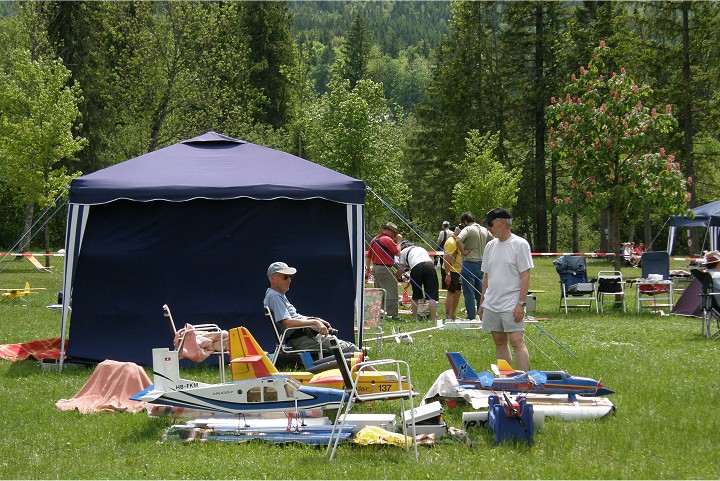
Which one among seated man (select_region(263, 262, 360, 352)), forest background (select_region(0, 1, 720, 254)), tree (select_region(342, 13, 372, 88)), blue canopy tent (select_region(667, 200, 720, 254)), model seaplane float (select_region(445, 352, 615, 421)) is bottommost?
model seaplane float (select_region(445, 352, 615, 421))

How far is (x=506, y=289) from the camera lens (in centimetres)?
789

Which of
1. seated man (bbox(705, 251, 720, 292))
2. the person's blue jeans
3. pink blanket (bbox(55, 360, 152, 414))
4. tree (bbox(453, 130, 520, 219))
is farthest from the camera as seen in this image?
tree (bbox(453, 130, 520, 219))

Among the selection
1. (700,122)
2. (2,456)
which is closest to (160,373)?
(2,456)

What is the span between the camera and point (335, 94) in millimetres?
33469

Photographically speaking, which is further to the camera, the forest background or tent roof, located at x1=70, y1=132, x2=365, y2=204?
the forest background

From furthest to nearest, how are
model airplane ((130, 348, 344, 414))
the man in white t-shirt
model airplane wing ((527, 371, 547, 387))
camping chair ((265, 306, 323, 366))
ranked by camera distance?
camping chair ((265, 306, 323, 366)) → the man in white t-shirt → model airplane wing ((527, 371, 547, 387)) → model airplane ((130, 348, 344, 414))

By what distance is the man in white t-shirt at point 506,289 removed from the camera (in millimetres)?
7828

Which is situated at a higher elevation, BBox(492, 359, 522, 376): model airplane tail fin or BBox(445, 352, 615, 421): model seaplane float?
BBox(492, 359, 522, 376): model airplane tail fin

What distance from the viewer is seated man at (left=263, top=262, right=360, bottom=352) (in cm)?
832

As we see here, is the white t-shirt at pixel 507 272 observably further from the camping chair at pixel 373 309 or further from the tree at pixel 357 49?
the tree at pixel 357 49

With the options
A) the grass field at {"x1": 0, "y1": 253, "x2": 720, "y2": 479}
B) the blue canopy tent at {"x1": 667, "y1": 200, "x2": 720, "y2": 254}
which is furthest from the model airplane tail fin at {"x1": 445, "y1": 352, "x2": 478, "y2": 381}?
the blue canopy tent at {"x1": 667, "y1": 200, "x2": 720, "y2": 254}

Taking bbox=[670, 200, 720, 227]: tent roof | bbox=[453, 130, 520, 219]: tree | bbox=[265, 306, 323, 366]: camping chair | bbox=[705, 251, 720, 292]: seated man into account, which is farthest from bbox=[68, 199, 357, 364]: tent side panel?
bbox=[453, 130, 520, 219]: tree

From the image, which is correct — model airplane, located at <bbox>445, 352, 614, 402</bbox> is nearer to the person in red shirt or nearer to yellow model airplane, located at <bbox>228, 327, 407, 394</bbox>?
yellow model airplane, located at <bbox>228, 327, 407, 394</bbox>

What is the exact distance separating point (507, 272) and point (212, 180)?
3786mm
